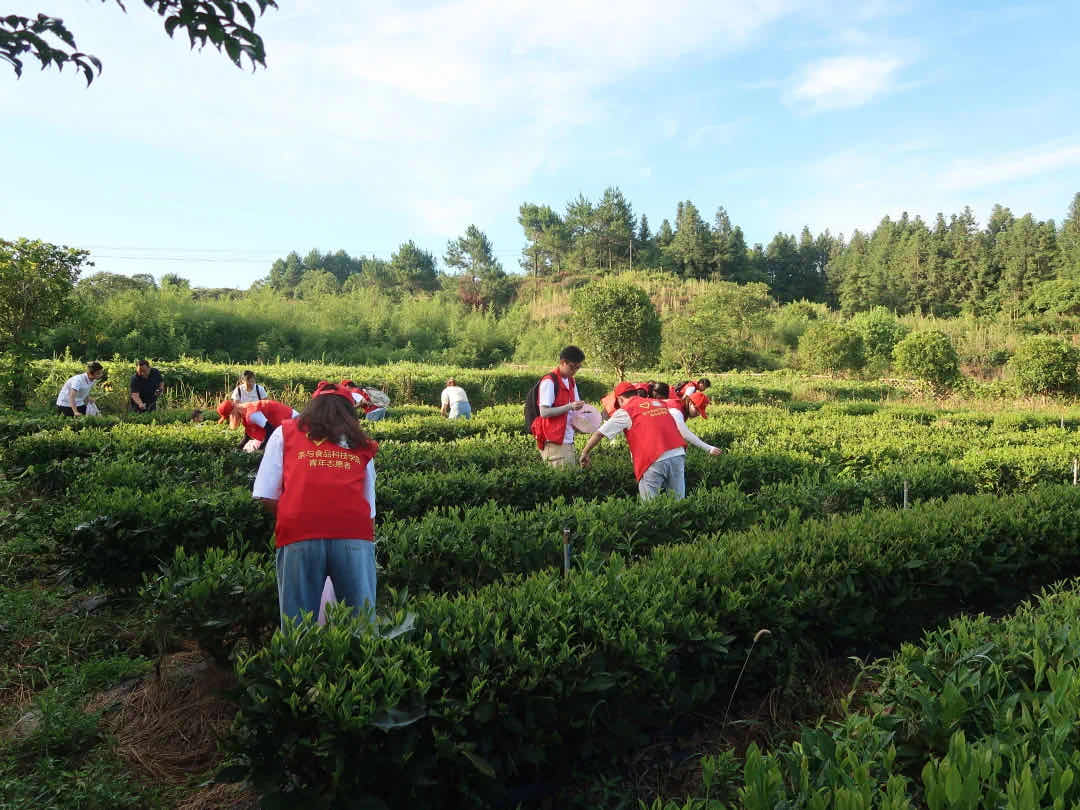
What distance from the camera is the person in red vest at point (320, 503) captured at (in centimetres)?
383

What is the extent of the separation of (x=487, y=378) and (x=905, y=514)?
21393 mm

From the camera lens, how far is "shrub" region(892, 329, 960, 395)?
26.9 meters

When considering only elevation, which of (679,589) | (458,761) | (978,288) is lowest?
(458,761)

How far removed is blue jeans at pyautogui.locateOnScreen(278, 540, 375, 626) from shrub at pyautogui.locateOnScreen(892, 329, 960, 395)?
27.7m

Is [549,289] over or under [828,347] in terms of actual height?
over

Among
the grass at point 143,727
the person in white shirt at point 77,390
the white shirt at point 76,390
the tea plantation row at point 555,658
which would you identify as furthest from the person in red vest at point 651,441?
the white shirt at point 76,390

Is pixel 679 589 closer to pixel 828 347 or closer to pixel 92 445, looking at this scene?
pixel 92 445

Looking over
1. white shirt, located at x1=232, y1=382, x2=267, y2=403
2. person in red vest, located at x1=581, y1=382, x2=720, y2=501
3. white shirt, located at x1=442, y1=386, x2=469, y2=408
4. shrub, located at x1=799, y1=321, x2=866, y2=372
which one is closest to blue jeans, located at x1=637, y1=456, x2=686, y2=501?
person in red vest, located at x1=581, y1=382, x2=720, y2=501

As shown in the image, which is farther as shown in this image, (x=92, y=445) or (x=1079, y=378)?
(x=1079, y=378)

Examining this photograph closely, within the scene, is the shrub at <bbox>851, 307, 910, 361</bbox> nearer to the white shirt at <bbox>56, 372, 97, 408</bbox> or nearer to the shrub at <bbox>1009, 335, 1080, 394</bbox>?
the shrub at <bbox>1009, 335, 1080, 394</bbox>

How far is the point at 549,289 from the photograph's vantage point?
67.2m

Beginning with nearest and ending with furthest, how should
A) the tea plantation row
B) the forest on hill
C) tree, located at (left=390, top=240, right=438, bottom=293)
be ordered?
the tea plantation row → the forest on hill → tree, located at (left=390, top=240, right=438, bottom=293)

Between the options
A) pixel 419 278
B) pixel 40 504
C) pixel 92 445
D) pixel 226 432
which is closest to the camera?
pixel 40 504

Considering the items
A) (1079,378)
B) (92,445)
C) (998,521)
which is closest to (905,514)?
(998,521)
